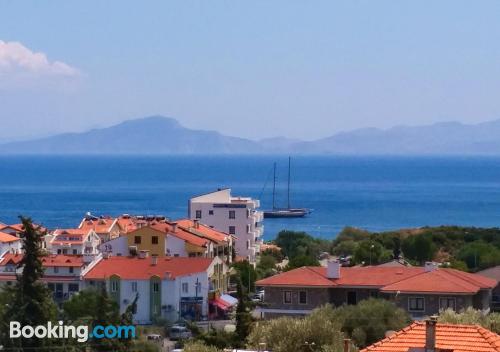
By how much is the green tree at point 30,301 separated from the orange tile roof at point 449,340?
8.51 m

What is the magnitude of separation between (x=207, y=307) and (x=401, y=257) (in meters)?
14.1

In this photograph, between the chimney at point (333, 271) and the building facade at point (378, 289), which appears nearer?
the building facade at point (378, 289)

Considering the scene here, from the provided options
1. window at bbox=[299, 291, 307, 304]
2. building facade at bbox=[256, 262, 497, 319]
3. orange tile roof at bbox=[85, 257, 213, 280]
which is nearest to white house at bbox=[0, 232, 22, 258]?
orange tile roof at bbox=[85, 257, 213, 280]

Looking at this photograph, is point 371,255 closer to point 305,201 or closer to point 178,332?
point 178,332

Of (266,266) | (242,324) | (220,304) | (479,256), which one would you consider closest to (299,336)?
(242,324)

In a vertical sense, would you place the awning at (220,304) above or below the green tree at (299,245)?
below

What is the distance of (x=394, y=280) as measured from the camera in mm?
31656

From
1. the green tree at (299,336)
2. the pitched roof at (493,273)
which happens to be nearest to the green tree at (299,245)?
the pitched roof at (493,273)

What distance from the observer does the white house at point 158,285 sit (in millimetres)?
38531

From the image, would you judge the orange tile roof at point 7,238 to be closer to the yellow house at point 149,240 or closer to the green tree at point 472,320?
the yellow house at point 149,240

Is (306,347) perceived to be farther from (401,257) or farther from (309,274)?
(401,257)

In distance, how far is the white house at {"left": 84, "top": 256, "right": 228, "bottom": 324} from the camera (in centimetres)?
3853

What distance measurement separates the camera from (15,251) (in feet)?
163

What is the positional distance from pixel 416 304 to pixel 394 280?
191cm
